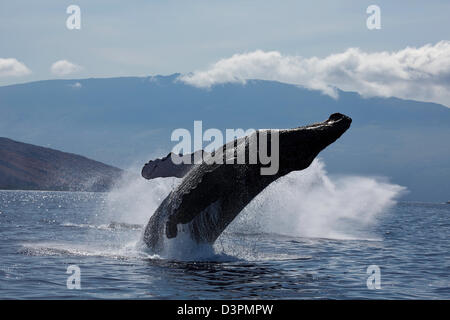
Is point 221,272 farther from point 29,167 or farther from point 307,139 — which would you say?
point 29,167

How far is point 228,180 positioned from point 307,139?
1.83 metres

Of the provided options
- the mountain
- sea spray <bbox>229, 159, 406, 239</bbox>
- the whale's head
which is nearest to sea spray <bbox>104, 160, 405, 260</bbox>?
sea spray <bbox>229, 159, 406, 239</bbox>

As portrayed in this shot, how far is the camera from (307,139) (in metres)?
12.4

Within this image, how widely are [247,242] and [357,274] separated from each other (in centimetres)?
704

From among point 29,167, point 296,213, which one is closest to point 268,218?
point 296,213

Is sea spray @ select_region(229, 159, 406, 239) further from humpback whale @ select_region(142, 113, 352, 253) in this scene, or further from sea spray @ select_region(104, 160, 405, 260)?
humpback whale @ select_region(142, 113, 352, 253)

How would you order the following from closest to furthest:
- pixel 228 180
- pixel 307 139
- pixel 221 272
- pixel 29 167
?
pixel 221 272, pixel 307 139, pixel 228 180, pixel 29 167

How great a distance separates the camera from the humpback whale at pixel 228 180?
486 inches

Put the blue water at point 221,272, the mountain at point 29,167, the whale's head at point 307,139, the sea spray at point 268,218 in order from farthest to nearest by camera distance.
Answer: the mountain at point 29,167, the sea spray at point 268,218, the whale's head at point 307,139, the blue water at point 221,272

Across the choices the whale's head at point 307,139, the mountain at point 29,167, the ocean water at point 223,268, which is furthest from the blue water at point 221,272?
the mountain at point 29,167

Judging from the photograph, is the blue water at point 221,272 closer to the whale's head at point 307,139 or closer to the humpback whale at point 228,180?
the humpback whale at point 228,180

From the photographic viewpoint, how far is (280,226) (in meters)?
27.3

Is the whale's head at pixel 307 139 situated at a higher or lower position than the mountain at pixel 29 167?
lower
